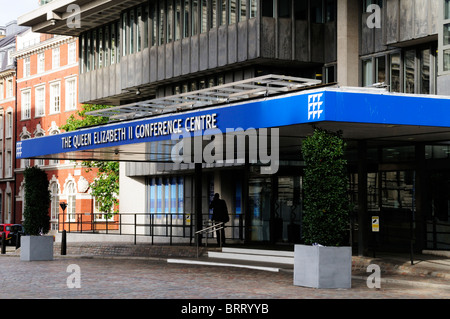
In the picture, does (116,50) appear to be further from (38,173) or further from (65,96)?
(65,96)

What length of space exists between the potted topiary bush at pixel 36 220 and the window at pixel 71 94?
31359 mm

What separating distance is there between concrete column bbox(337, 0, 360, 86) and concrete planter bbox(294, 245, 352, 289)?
1300 cm

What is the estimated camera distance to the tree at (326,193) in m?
17.3

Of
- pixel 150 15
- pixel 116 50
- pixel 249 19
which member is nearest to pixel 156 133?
pixel 249 19

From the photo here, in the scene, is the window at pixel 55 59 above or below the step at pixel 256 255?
above

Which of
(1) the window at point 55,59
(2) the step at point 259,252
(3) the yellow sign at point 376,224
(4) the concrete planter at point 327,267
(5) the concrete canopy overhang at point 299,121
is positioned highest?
(1) the window at point 55,59

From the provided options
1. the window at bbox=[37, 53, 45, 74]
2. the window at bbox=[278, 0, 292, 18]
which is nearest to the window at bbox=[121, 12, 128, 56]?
the window at bbox=[278, 0, 292, 18]

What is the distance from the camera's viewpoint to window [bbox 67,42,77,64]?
2304 inches

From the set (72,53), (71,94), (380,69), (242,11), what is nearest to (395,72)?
(380,69)

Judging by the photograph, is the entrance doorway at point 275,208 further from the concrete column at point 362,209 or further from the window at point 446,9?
the window at point 446,9

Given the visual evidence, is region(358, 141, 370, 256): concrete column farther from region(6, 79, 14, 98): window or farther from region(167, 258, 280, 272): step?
region(6, 79, 14, 98): window

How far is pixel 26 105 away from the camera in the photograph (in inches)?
2628

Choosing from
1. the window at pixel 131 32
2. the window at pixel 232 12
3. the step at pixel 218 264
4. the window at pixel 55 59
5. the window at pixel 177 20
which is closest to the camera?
the step at pixel 218 264

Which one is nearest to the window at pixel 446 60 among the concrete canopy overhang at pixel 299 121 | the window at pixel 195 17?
the concrete canopy overhang at pixel 299 121
